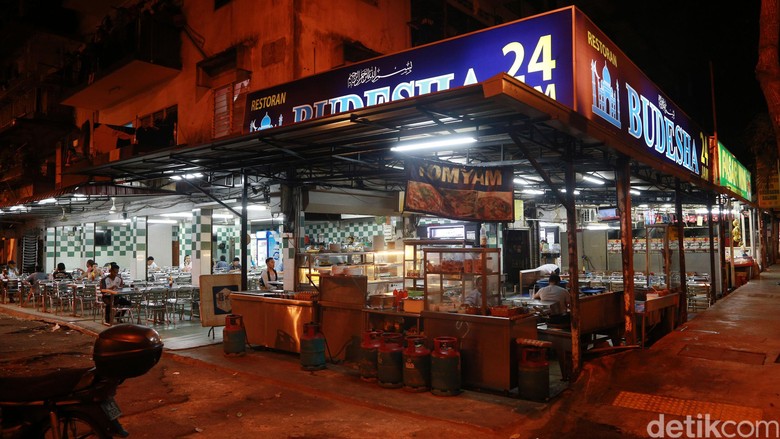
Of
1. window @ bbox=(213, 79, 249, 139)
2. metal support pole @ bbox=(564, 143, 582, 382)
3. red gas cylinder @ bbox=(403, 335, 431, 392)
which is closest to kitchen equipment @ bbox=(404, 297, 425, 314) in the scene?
red gas cylinder @ bbox=(403, 335, 431, 392)

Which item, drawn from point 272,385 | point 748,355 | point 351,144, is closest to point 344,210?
point 351,144

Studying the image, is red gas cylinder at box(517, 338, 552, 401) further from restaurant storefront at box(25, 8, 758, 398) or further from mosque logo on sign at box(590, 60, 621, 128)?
mosque logo on sign at box(590, 60, 621, 128)

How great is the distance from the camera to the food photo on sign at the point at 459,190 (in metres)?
8.33

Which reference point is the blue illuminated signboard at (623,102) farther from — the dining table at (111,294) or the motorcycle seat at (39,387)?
the dining table at (111,294)

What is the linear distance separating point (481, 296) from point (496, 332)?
0.78m

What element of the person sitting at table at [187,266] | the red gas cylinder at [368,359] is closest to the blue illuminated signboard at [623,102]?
the red gas cylinder at [368,359]

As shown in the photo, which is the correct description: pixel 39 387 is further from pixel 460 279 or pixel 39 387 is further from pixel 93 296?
pixel 93 296

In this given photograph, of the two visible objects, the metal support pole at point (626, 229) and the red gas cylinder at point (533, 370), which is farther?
the metal support pole at point (626, 229)

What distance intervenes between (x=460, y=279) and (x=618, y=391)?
2855 millimetres

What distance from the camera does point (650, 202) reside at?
21188 millimetres

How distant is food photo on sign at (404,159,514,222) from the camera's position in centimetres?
833

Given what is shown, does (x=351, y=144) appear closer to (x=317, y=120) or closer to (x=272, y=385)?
(x=317, y=120)

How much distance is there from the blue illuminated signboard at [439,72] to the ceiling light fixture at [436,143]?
3.31ft

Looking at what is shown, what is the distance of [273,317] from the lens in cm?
1041
